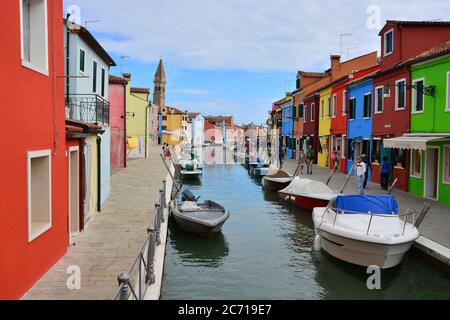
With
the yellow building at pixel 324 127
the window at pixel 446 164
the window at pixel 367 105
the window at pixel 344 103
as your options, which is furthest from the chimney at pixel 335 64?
the window at pixel 446 164

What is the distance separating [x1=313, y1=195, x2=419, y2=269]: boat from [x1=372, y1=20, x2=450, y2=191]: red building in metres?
9.08

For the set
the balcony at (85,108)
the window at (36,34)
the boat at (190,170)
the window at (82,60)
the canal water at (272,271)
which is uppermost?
the window at (82,60)

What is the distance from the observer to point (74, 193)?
11.4 metres

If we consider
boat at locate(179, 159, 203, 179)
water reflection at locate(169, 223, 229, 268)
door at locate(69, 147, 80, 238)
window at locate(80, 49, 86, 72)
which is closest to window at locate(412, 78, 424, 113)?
water reflection at locate(169, 223, 229, 268)

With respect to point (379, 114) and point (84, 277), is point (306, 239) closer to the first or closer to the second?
point (84, 277)

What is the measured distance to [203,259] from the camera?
1207cm

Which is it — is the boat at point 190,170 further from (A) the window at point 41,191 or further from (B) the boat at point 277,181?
(A) the window at point 41,191

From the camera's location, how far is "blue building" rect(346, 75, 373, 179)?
24.8 meters

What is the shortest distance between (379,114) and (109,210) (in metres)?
14.7

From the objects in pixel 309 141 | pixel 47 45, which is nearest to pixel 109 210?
pixel 47 45

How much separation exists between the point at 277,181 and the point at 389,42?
28.8 ft

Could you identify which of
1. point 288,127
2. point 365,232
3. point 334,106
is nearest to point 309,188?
point 365,232

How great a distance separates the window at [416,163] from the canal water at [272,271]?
20.0 feet

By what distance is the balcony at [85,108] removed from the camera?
539 inches
